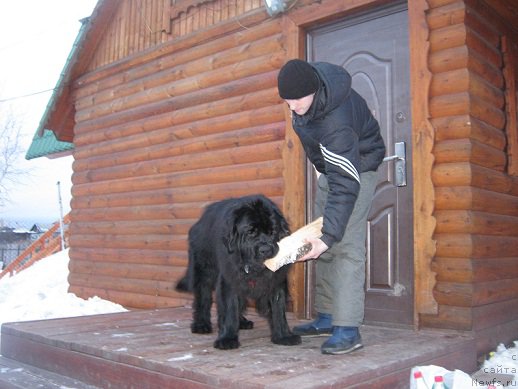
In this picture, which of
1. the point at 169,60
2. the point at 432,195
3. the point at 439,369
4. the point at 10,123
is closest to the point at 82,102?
the point at 169,60

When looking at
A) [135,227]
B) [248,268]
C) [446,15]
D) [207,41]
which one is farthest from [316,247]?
[135,227]

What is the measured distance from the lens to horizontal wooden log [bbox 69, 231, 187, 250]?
5.97 m

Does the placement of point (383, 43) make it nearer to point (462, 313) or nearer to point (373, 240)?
point (373, 240)

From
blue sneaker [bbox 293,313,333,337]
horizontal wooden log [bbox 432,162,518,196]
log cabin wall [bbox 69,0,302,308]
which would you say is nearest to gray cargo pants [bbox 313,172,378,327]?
blue sneaker [bbox 293,313,333,337]

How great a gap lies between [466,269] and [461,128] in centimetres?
100

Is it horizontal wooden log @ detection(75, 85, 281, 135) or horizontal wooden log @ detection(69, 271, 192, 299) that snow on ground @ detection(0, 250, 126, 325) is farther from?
horizontal wooden log @ detection(75, 85, 281, 135)

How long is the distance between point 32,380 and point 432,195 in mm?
2994

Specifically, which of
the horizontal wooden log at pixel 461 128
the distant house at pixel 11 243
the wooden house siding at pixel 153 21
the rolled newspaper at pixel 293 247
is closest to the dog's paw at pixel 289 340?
the rolled newspaper at pixel 293 247

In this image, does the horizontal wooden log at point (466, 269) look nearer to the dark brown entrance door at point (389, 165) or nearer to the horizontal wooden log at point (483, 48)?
the dark brown entrance door at point (389, 165)

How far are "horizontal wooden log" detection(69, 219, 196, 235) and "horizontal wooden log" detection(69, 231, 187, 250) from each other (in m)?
0.05

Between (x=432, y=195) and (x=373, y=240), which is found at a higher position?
(x=432, y=195)

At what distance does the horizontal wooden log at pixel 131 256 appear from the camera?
592 cm

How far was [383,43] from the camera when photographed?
4320 mm

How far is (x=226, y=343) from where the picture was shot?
301 centimetres
